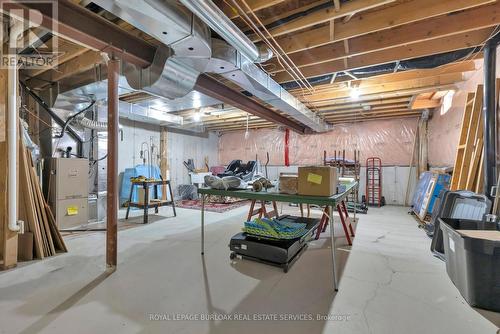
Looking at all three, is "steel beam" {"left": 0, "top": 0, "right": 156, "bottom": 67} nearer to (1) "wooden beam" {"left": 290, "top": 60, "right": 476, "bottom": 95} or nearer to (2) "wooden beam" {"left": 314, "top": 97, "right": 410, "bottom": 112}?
(1) "wooden beam" {"left": 290, "top": 60, "right": 476, "bottom": 95}

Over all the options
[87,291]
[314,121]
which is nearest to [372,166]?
[314,121]

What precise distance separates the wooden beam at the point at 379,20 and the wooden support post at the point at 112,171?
1.91 m

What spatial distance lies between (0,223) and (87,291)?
1446mm

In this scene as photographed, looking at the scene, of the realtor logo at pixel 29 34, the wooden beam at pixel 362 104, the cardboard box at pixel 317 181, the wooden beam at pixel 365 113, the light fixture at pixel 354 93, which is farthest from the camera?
the wooden beam at pixel 365 113

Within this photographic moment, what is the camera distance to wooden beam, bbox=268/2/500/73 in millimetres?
2266

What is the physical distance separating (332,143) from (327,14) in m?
5.41

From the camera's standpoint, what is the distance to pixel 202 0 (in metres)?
1.54

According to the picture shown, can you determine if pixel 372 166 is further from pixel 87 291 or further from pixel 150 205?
pixel 87 291

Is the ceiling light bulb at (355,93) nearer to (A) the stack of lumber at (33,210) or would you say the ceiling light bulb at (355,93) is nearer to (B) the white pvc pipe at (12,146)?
(B) the white pvc pipe at (12,146)

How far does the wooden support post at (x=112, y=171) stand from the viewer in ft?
7.98

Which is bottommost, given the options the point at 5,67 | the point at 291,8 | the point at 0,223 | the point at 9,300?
the point at 9,300

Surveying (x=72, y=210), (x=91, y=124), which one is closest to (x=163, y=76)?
(x=91, y=124)

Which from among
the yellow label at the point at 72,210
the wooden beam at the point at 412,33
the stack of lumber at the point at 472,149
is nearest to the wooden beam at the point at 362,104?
the stack of lumber at the point at 472,149

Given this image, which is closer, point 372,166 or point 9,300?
point 9,300
